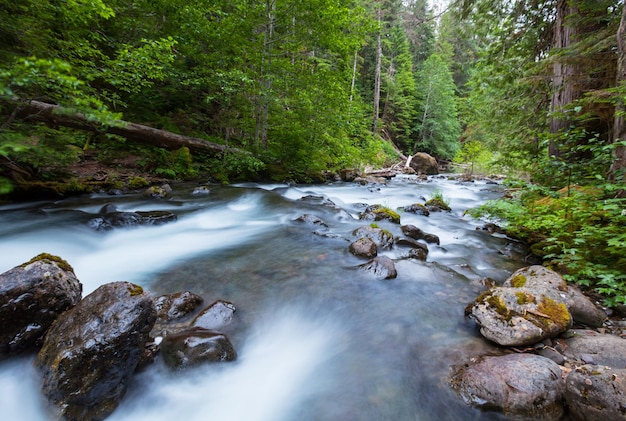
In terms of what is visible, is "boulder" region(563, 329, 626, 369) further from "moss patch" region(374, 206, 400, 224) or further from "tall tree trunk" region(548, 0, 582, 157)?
"tall tree trunk" region(548, 0, 582, 157)

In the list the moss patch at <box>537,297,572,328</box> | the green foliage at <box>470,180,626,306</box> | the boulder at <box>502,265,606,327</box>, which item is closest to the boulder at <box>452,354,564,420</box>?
the moss patch at <box>537,297,572,328</box>

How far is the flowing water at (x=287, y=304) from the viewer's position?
211 cm

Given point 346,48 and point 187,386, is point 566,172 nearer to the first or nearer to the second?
point 187,386

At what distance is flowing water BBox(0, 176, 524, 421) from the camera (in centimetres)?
211

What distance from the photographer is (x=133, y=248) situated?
475cm

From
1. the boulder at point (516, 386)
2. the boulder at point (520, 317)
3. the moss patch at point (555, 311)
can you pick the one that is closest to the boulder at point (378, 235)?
the boulder at point (520, 317)

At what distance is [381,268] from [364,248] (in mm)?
619

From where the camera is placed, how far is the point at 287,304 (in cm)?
339

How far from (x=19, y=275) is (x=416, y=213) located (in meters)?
7.64

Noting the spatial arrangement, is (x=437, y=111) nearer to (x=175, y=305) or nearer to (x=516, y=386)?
(x=516, y=386)

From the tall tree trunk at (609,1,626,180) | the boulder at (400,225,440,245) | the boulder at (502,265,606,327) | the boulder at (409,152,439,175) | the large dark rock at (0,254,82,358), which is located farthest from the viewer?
the boulder at (409,152,439,175)

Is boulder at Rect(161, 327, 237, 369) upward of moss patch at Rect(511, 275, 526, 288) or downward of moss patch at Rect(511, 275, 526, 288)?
downward

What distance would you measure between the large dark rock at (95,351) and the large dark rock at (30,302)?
204 mm

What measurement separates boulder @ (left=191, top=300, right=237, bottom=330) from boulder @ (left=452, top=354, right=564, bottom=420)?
2112 millimetres
